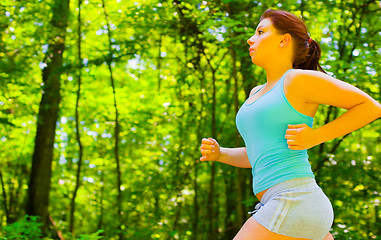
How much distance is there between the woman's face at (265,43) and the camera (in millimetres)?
1648

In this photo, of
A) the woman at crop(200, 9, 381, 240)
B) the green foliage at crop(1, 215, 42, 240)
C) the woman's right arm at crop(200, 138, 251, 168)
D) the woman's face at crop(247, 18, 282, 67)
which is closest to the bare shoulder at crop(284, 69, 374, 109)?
the woman at crop(200, 9, 381, 240)

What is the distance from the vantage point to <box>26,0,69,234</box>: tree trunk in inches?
217

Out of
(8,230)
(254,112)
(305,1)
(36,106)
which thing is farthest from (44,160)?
(254,112)

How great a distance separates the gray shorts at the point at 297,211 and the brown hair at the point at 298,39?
480mm

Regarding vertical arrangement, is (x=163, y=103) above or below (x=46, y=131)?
above

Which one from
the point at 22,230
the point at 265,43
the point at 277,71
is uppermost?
the point at 265,43

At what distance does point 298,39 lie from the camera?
165 centimetres

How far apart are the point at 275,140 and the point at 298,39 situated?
1.39 ft

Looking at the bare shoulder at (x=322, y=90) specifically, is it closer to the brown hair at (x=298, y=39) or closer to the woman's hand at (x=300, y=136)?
the woman's hand at (x=300, y=136)

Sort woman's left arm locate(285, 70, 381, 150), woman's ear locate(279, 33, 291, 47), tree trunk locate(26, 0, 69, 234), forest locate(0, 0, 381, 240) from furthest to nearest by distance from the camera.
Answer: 1. tree trunk locate(26, 0, 69, 234)
2. forest locate(0, 0, 381, 240)
3. woman's ear locate(279, 33, 291, 47)
4. woman's left arm locate(285, 70, 381, 150)

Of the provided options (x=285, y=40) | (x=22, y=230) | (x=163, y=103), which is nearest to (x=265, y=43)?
(x=285, y=40)

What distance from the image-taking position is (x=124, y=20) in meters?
4.99

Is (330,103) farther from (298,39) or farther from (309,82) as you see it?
(298,39)

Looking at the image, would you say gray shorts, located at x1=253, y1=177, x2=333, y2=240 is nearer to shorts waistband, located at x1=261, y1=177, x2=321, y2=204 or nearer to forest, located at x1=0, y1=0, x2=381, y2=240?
shorts waistband, located at x1=261, y1=177, x2=321, y2=204
